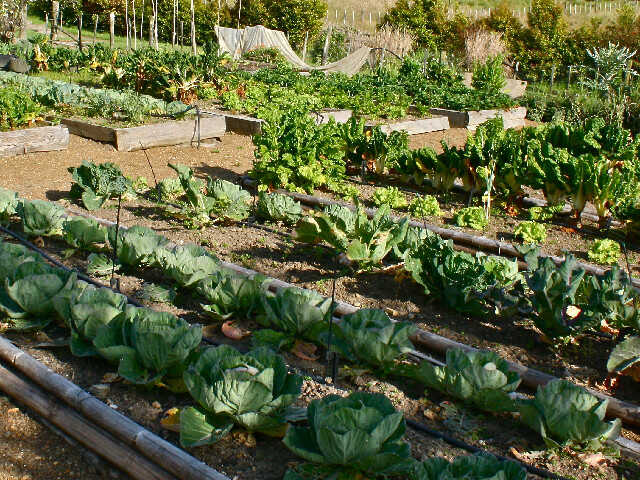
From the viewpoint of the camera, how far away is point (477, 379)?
10.0 feet

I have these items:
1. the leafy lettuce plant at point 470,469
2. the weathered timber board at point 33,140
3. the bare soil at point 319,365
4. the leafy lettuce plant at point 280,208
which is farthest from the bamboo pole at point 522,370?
the weathered timber board at point 33,140

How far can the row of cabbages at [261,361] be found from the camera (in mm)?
2535

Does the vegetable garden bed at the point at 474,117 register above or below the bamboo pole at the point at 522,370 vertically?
above

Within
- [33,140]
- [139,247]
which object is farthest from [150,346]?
[33,140]

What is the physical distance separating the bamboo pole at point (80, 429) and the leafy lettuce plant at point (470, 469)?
966mm

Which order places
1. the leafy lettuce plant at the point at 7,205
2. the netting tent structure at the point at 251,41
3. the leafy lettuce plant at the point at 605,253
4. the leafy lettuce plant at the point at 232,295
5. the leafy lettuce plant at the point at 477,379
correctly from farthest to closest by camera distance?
the netting tent structure at the point at 251,41 < the leafy lettuce plant at the point at 7,205 < the leafy lettuce plant at the point at 605,253 < the leafy lettuce plant at the point at 232,295 < the leafy lettuce plant at the point at 477,379

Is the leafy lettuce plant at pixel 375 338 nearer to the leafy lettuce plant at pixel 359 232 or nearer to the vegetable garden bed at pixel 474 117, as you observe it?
the leafy lettuce plant at pixel 359 232

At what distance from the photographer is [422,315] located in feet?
14.0

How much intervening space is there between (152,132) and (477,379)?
22.1 feet

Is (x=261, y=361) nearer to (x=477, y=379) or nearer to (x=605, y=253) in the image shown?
(x=477, y=379)

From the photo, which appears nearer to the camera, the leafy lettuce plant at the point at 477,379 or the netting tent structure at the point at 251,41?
the leafy lettuce plant at the point at 477,379

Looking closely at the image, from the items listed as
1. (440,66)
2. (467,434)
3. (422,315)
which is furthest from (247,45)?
(467,434)

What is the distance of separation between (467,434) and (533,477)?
0.36 metres

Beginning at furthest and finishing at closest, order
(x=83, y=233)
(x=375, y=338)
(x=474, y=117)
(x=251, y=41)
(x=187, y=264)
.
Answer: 1. (x=251, y=41)
2. (x=474, y=117)
3. (x=83, y=233)
4. (x=187, y=264)
5. (x=375, y=338)
